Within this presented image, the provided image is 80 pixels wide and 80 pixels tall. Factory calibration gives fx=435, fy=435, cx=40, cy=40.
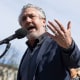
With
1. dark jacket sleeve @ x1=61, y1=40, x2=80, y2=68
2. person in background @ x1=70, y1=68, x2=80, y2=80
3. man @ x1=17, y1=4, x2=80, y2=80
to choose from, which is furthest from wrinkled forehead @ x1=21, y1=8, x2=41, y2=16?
person in background @ x1=70, y1=68, x2=80, y2=80

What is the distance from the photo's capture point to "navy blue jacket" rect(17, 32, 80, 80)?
164 inches

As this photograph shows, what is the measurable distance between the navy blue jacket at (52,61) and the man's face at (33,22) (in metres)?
0.17

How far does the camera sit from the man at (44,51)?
13.5ft

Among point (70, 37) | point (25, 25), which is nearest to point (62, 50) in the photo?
point (70, 37)

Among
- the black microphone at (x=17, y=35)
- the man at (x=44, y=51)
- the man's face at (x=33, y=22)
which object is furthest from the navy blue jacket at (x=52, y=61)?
the black microphone at (x=17, y=35)

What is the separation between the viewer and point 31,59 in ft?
15.4

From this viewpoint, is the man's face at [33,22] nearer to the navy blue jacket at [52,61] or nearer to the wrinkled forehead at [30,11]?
the wrinkled forehead at [30,11]

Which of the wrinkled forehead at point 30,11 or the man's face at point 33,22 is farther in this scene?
the wrinkled forehead at point 30,11

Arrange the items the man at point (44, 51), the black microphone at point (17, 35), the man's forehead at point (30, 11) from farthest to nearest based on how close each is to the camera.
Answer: the man's forehead at point (30, 11) < the man at point (44, 51) < the black microphone at point (17, 35)

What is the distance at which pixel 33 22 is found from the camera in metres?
4.86

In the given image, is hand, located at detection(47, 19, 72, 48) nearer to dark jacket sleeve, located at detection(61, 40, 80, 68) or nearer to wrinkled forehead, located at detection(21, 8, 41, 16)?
dark jacket sleeve, located at detection(61, 40, 80, 68)

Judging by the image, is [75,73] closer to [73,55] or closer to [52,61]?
[73,55]

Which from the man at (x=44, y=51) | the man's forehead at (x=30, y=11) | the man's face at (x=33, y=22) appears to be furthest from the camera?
the man's forehead at (x=30, y=11)

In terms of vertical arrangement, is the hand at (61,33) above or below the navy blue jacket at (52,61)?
above
